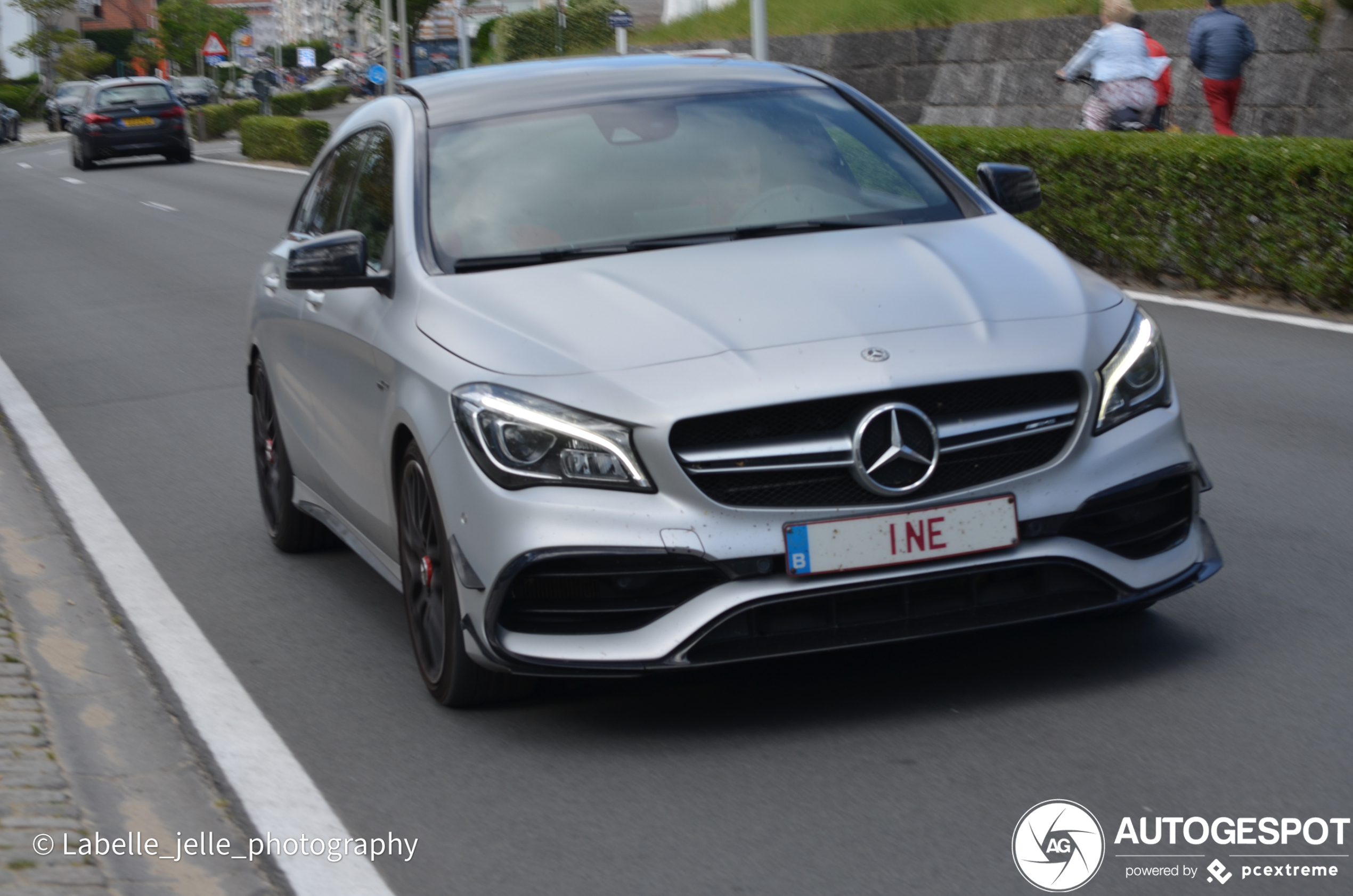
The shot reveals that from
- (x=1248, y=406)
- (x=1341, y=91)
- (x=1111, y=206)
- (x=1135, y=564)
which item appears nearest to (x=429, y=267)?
(x=1135, y=564)

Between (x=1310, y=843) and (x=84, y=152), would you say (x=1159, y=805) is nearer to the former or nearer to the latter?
(x=1310, y=843)

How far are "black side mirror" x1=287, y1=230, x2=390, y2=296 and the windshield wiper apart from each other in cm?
28

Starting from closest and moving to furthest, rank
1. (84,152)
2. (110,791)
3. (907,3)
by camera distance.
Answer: (110,791) < (907,3) < (84,152)

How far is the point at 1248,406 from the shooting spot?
8781 mm

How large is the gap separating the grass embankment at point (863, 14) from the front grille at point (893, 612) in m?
19.5

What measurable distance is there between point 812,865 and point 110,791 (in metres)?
1.81

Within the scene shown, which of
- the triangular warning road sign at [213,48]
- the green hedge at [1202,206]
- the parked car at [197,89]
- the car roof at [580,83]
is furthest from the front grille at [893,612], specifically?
the parked car at [197,89]

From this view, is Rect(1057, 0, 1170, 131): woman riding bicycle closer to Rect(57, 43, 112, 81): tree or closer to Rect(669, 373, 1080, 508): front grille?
Rect(669, 373, 1080, 508): front grille

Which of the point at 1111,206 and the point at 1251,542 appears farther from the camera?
the point at 1111,206

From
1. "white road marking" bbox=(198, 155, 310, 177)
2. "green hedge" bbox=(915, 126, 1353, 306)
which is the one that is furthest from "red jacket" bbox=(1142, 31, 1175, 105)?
"white road marking" bbox=(198, 155, 310, 177)

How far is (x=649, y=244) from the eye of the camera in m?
5.29

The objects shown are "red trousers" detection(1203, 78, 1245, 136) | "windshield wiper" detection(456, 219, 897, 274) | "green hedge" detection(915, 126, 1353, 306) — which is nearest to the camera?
"windshield wiper" detection(456, 219, 897, 274)

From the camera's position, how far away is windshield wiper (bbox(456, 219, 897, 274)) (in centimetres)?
521

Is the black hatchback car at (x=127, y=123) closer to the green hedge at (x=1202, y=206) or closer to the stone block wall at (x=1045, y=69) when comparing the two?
the stone block wall at (x=1045, y=69)
